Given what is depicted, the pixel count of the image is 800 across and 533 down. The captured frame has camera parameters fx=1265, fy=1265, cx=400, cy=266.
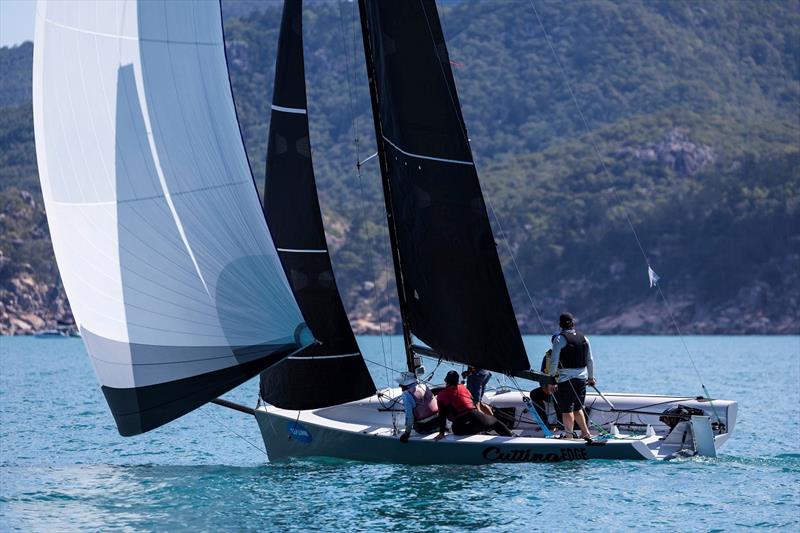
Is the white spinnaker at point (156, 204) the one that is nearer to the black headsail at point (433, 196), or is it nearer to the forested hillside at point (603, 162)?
the black headsail at point (433, 196)

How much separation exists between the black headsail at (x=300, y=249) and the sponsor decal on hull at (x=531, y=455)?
2.13 m

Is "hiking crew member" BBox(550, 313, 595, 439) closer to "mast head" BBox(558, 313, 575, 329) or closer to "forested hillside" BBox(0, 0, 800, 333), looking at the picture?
"mast head" BBox(558, 313, 575, 329)

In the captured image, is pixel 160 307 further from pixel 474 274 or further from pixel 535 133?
pixel 535 133

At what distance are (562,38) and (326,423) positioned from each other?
168 meters

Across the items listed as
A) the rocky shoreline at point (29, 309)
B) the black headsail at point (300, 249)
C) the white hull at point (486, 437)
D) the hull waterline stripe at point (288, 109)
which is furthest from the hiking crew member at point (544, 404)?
the rocky shoreline at point (29, 309)

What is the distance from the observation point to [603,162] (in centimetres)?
7512

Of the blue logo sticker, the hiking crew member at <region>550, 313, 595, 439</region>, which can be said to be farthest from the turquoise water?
the hiking crew member at <region>550, 313, 595, 439</region>

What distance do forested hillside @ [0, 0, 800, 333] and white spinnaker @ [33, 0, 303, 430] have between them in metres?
53.0

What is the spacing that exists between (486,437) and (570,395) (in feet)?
4.02

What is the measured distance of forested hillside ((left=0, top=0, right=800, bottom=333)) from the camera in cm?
10706

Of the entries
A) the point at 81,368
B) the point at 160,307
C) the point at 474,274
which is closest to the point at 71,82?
the point at 160,307

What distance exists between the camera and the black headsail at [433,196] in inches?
658

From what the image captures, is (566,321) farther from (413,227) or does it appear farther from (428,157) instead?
(428,157)

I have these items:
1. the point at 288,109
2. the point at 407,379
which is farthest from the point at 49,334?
the point at 407,379
